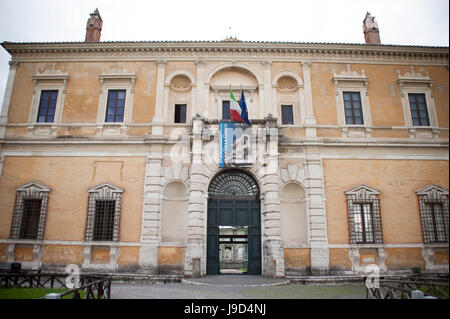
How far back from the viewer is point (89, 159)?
51.3 feet

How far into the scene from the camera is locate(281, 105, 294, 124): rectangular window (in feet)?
54.5

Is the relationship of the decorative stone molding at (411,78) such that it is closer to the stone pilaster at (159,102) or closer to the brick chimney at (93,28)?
the stone pilaster at (159,102)

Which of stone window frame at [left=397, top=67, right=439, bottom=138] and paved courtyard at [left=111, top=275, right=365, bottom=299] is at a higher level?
stone window frame at [left=397, top=67, right=439, bottom=138]

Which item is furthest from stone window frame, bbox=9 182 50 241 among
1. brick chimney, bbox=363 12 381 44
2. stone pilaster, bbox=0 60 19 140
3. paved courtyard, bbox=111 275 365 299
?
brick chimney, bbox=363 12 381 44

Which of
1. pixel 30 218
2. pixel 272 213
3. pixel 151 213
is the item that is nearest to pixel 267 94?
pixel 272 213

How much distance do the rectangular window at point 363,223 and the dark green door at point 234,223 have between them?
468cm

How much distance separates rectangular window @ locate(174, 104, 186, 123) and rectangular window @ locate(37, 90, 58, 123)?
21.5ft

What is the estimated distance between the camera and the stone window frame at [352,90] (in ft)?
53.0

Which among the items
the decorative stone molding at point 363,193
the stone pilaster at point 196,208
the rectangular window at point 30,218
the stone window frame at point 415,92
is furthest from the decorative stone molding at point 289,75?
the rectangular window at point 30,218

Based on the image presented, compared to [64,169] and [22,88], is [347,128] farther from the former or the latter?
[22,88]

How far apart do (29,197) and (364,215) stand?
16.5 m

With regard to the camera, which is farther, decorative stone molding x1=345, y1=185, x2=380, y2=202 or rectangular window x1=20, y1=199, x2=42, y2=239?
decorative stone molding x1=345, y1=185, x2=380, y2=202

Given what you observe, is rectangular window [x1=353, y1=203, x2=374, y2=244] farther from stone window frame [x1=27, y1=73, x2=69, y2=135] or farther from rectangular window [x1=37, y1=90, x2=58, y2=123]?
rectangular window [x1=37, y1=90, x2=58, y2=123]
